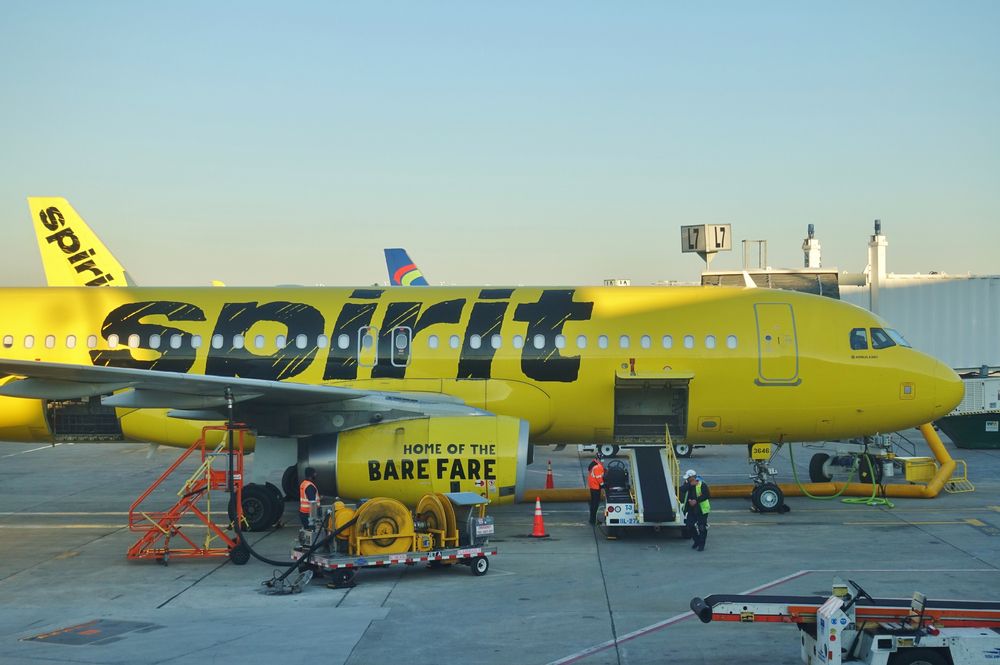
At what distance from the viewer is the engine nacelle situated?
61.8ft

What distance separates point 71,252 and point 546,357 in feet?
78.6

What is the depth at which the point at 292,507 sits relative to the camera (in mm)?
23938

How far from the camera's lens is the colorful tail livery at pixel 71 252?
37.9 m

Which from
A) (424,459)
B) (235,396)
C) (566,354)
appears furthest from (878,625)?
(235,396)

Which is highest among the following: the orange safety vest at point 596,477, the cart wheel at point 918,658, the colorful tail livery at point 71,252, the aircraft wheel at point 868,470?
the colorful tail livery at point 71,252

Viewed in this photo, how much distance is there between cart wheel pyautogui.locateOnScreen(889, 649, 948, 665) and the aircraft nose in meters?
12.8

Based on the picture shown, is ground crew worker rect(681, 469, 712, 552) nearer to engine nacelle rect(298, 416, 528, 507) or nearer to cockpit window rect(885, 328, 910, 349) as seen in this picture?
engine nacelle rect(298, 416, 528, 507)

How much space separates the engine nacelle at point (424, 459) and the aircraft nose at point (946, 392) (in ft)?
31.4

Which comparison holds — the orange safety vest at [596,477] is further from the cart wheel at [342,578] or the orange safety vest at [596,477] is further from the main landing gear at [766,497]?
the cart wheel at [342,578]

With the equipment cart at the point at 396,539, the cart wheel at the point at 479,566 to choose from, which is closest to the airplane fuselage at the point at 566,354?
the equipment cart at the point at 396,539

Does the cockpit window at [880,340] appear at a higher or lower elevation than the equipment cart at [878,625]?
higher

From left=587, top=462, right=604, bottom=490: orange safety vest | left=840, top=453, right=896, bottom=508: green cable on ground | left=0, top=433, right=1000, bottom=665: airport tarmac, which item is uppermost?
left=587, top=462, right=604, bottom=490: orange safety vest

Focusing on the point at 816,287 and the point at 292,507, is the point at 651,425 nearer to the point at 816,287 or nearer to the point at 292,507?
the point at 292,507

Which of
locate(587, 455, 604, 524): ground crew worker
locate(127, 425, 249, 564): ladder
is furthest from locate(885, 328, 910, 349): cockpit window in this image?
locate(127, 425, 249, 564): ladder
